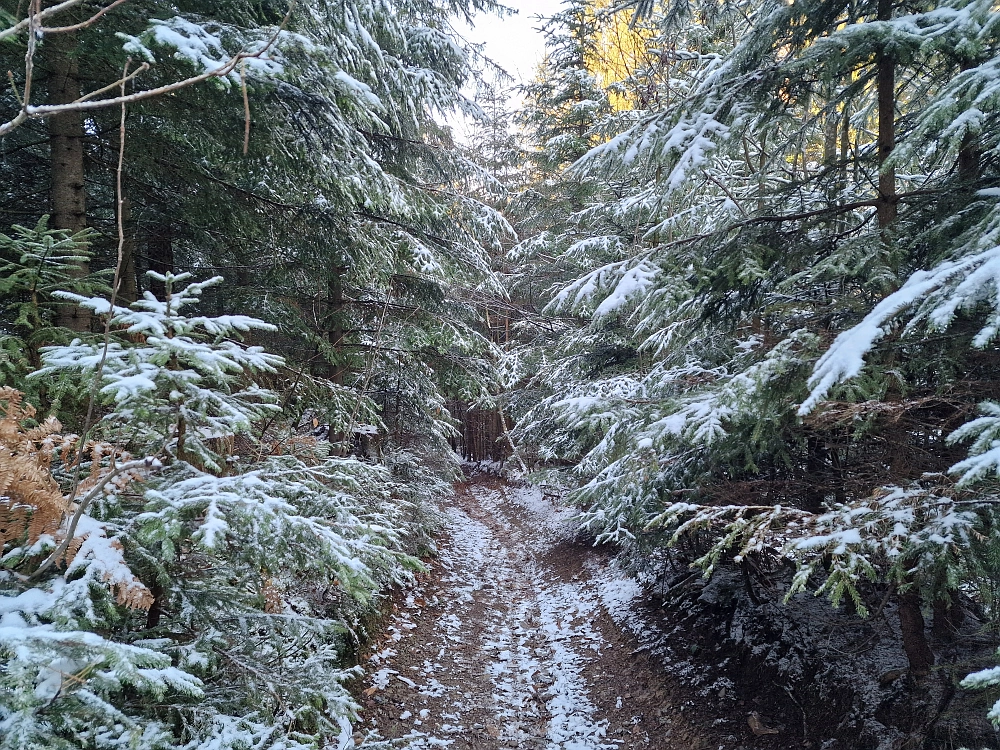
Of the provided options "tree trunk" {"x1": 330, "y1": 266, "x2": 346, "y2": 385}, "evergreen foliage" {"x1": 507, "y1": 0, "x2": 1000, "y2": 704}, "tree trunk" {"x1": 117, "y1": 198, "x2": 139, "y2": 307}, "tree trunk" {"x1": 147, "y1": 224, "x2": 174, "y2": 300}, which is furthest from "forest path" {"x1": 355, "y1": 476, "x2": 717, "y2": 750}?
"tree trunk" {"x1": 147, "y1": 224, "x2": 174, "y2": 300}

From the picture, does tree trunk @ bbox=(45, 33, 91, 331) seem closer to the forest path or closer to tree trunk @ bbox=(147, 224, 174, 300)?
tree trunk @ bbox=(147, 224, 174, 300)

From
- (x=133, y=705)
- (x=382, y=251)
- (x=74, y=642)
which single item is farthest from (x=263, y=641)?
(x=382, y=251)

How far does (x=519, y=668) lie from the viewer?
6.98m

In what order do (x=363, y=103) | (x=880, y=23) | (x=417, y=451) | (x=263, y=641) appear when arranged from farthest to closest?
1. (x=417, y=451)
2. (x=363, y=103)
3. (x=880, y=23)
4. (x=263, y=641)

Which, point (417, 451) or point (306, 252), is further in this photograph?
point (417, 451)

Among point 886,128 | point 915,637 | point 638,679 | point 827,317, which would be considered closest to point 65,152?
point 827,317

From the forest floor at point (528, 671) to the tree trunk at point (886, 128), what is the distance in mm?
5310

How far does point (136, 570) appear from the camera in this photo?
242 centimetres

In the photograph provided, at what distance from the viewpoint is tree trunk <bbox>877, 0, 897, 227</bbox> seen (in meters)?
4.25

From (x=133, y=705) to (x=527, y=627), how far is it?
7.19 metres

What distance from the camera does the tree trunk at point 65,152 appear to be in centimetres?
404

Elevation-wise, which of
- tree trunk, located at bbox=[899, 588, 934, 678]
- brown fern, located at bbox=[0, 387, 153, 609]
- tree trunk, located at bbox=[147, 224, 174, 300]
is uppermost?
tree trunk, located at bbox=[147, 224, 174, 300]

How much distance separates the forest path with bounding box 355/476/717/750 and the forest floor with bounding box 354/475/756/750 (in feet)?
→ 0.06

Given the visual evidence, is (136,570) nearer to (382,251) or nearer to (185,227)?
(382,251)
